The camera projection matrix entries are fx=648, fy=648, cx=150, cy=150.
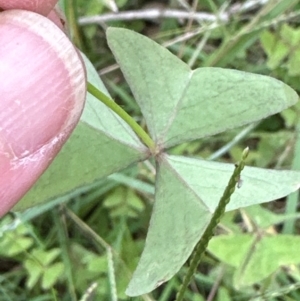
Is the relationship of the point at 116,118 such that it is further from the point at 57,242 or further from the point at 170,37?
the point at 170,37

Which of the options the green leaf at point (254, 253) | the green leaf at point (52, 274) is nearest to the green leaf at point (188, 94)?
the green leaf at point (254, 253)

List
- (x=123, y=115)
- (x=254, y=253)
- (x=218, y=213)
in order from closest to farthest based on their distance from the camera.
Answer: (x=218, y=213), (x=123, y=115), (x=254, y=253)

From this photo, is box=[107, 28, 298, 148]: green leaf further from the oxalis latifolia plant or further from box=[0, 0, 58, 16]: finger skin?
box=[0, 0, 58, 16]: finger skin

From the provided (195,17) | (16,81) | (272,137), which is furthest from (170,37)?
(16,81)

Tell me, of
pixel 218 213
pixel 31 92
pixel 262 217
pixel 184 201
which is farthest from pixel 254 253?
pixel 31 92

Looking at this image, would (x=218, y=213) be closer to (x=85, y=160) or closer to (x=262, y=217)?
(x=85, y=160)

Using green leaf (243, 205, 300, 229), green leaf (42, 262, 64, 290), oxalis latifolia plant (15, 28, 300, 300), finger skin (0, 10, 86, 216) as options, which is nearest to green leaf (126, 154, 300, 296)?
oxalis latifolia plant (15, 28, 300, 300)

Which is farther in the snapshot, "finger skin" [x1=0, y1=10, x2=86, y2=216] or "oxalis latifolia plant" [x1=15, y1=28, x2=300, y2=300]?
"oxalis latifolia plant" [x1=15, y1=28, x2=300, y2=300]
